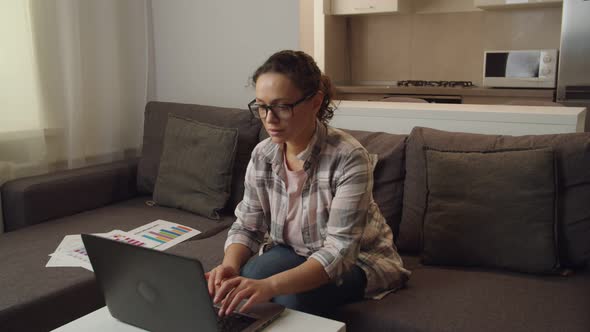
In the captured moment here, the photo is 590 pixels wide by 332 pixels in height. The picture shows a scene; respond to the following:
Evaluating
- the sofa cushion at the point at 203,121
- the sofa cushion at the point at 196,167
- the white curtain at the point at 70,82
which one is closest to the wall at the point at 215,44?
the white curtain at the point at 70,82

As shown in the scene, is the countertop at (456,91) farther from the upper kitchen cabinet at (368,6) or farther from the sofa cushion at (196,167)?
the sofa cushion at (196,167)

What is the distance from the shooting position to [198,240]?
2182mm

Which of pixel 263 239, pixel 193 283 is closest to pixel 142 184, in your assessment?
pixel 263 239

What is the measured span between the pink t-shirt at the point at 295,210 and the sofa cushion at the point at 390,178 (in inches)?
19.6

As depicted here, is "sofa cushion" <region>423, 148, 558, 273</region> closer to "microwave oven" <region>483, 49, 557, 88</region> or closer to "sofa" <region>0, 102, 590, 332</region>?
"sofa" <region>0, 102, 590, 332</region>

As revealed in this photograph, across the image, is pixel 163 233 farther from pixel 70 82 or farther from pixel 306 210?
pixel 70 82

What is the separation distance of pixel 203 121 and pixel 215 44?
56 centimetres

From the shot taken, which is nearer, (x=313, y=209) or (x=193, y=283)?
(x=193, y=283)

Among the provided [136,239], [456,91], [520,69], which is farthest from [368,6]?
[136,239]

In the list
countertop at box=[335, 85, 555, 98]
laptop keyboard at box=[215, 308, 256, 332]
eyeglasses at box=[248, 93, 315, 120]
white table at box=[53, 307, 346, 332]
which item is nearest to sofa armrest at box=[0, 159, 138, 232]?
white table at box=[53, 307, 346, 332]

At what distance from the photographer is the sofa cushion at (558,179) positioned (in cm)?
178

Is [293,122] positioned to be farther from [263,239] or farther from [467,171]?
[467,171]

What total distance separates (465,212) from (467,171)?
0.13m

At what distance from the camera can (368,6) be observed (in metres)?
4.87
